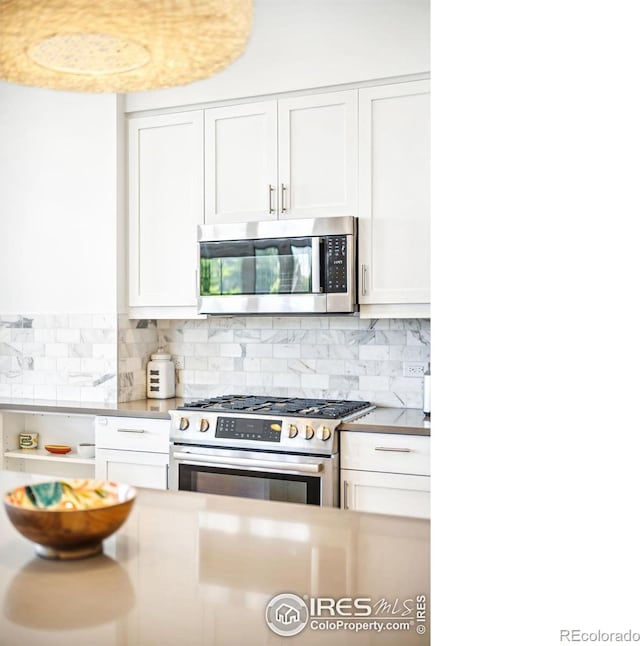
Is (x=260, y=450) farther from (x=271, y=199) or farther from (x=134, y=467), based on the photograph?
(x=271, y=199)

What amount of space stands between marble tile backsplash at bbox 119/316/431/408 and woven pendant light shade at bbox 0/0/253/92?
1.81 metres

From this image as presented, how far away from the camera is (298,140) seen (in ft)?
9.15

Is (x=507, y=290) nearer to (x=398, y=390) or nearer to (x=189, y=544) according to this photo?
(x=189, y=544)

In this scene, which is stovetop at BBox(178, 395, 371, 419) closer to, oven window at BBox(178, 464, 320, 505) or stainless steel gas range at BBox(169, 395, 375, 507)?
stainless steel gas range at BBox(169, 395, 375, 507)

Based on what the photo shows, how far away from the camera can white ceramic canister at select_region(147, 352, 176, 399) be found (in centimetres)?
323

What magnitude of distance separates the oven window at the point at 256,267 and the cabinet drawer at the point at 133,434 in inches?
24.6

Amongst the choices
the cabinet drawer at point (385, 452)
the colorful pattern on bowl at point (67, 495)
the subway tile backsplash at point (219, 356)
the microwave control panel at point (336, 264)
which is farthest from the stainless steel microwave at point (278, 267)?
the colorful pattern on bowl at point (67, 495)

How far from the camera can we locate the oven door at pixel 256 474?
243 centimetres

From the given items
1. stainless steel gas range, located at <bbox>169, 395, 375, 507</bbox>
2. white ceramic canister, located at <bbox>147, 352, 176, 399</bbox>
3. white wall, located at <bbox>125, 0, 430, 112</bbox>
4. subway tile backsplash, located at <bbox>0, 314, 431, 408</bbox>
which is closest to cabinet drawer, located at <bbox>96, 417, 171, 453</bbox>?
stainless steel gas range, located at <bbox>169, 395, 375, 507</bbox>

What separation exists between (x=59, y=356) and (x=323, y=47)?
194 centimetres

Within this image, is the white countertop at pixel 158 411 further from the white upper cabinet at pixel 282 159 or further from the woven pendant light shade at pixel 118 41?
the woven pendant light shade at pixel 118 41

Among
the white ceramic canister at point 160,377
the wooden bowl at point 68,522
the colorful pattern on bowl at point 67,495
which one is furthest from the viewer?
the white ceramic canister at point 160,377

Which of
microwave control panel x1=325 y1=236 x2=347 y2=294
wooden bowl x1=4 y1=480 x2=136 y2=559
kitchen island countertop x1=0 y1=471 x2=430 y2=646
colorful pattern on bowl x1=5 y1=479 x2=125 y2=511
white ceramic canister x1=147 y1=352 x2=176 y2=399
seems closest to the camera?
kitchen island countertop x1=0 y1=471 x2=430 y2=646

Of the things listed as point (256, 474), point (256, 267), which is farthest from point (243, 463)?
point (256, 267)
